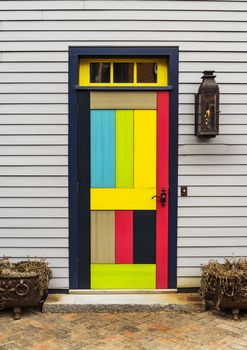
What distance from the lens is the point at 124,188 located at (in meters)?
5.01

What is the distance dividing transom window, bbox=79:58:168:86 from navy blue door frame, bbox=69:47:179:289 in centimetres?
9

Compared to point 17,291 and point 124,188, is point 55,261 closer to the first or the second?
point 17,291

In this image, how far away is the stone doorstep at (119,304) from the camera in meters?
4.68

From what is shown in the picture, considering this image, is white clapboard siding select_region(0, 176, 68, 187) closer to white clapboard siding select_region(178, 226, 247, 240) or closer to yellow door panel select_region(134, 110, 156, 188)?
yellow door panel select_region(134, 110, 156, 188)

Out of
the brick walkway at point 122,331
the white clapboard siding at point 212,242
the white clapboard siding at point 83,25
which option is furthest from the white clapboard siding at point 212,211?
the white clapboard siding at point 83,25

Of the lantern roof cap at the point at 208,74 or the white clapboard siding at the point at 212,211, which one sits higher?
the lantern roof cap at the point at 208,74

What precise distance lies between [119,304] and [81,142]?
1748 mm

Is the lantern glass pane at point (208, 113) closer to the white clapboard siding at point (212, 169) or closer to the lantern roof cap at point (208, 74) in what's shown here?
the lantern roof cap at point (208, 74)

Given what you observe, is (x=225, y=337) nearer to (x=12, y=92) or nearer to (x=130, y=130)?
(x=130, y=130)

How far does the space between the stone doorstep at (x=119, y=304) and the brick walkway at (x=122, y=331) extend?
0.23ft

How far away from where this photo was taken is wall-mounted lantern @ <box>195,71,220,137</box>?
15.6 feet

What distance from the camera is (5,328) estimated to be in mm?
4266

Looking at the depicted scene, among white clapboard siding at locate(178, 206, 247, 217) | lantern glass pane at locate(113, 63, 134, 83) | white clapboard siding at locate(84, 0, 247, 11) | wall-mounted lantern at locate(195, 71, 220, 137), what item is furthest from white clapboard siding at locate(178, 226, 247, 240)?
white clapboard siding at locate(84, 0, 247, 11)

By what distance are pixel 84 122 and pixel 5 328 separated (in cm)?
222
